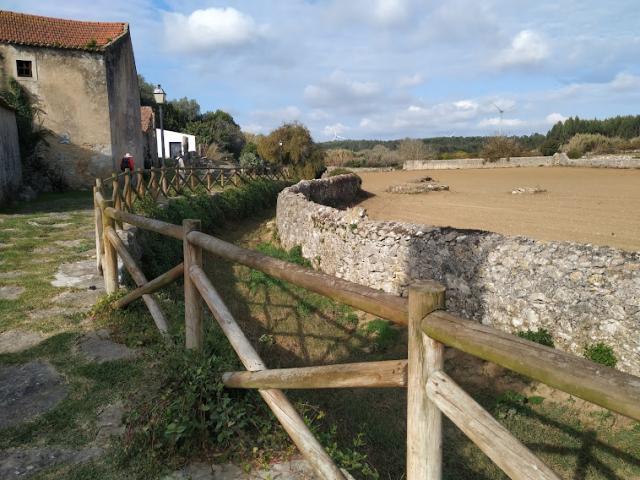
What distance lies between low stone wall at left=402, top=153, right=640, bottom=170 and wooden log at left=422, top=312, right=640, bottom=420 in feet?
116

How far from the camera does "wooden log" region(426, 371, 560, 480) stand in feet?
4.04

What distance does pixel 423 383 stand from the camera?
155 cm

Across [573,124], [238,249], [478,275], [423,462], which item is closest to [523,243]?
[478,275]

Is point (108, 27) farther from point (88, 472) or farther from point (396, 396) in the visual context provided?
point (88, 472)

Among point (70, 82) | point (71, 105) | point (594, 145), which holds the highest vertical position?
point (70, 82)

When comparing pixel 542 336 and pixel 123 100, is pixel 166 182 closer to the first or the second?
pixel 123 100

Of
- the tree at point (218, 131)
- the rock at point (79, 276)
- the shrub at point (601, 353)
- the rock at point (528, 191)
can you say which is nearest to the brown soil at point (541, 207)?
the rock at point (528, 191)

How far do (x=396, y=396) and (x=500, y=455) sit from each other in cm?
534

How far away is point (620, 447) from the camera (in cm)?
523

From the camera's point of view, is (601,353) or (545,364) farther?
(601,353)

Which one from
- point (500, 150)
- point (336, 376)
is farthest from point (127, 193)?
point (500, 150)

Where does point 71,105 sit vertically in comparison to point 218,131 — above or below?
below

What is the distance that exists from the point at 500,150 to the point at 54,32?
1392 inches

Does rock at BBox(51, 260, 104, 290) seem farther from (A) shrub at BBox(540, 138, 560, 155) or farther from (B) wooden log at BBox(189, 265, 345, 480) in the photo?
(A) shrub at BBox(540, 138, 560, 155)
